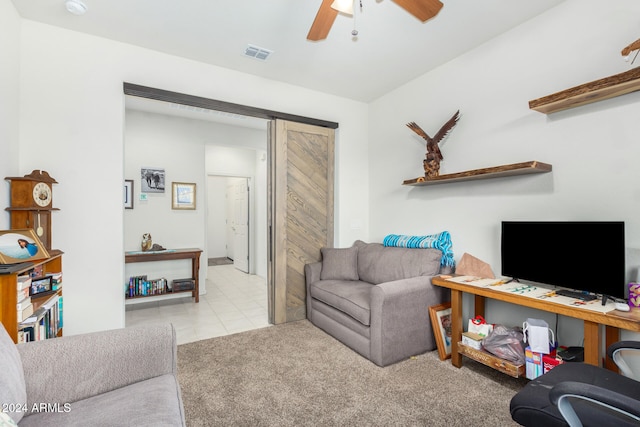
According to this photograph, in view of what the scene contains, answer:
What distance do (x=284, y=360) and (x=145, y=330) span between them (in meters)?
1.35

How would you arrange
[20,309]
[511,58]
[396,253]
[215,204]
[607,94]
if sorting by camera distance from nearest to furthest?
[20,309] < [607,94] < [511,58] < [396,253] < [215,204]

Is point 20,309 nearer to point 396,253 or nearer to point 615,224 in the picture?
point 396,253

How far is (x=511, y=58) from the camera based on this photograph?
2514 mm

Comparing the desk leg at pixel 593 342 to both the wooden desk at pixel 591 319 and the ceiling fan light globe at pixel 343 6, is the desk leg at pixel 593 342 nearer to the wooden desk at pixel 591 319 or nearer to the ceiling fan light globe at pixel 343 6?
the wooden desk at pixel 591 319

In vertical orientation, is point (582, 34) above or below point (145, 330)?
above

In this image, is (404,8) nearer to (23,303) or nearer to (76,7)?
(76,7)

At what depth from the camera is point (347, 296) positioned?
2.77m

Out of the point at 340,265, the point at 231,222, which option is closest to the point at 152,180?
the point at 340,265

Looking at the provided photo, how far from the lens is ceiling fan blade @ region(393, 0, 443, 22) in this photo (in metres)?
1.67

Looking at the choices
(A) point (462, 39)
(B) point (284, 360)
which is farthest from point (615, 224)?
(B) point (284, 360)

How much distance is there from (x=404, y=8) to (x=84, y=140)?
264 centimetres

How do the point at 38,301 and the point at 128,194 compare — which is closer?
the point at 38,301

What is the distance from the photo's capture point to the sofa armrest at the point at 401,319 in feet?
7.85

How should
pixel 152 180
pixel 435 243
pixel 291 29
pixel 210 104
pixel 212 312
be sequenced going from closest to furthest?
pixel 291 29
pixel 435 243
pixel 210 104
pixel 212 312
pixel 152 180
